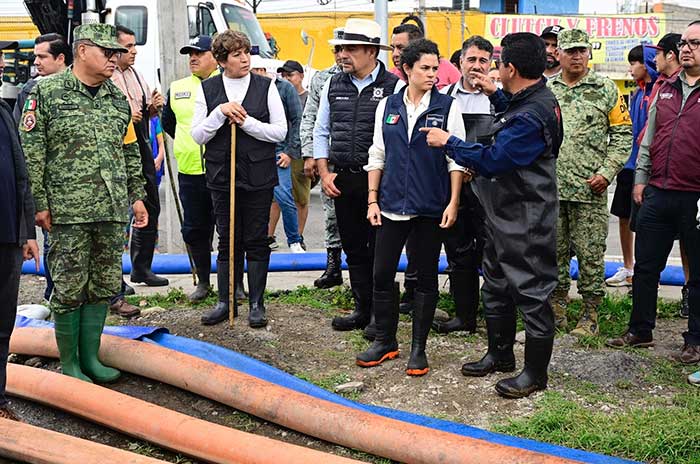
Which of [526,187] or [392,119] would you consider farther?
[392,119]

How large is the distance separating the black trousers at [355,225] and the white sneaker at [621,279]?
2607 millimetres

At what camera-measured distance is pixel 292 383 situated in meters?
5.02

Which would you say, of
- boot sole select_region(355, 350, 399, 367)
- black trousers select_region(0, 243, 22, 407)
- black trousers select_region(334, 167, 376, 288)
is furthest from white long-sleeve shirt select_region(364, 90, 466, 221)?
black trousers select_region(0, 243, 22, 407)

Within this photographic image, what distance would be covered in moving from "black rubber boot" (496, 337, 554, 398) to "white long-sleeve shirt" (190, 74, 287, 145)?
2.33m

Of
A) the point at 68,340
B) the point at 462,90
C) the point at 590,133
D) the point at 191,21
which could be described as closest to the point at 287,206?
the point at 462,90

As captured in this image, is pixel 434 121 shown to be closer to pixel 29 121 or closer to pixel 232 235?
pixel 232 235

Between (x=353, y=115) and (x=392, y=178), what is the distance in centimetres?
77

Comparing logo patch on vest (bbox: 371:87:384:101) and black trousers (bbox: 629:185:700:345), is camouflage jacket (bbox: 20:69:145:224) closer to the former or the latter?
logo patch on vest (bbox: 371:87:384:101)

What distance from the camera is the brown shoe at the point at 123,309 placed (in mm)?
6691

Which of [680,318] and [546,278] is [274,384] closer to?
[546,278]

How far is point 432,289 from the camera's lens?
5.46 metres

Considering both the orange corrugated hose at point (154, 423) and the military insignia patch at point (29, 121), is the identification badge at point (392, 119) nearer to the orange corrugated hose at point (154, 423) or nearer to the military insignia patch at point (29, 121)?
the military insignia patch at point (29, 121)

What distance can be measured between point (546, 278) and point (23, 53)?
49.1ft

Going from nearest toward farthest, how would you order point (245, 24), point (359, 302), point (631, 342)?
point (631, 342) < point (359, 302) < point (245, 24)
